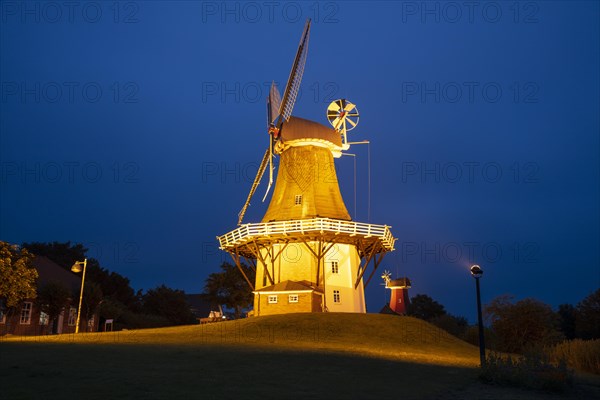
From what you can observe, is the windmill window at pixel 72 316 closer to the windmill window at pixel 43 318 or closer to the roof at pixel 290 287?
the windmill window at pixel 43 318

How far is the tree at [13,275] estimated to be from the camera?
33344 mm

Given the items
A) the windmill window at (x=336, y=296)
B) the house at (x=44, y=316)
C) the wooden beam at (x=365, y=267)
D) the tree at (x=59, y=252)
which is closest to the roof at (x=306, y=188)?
the wooden beam at (x=365, y=267)

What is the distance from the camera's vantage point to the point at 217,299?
186 feet

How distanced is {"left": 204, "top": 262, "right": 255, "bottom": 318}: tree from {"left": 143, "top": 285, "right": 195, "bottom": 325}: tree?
12416 mm

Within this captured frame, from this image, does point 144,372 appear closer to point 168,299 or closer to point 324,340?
point 324,340

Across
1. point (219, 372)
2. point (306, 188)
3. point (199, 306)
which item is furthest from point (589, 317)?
point (199, 306)

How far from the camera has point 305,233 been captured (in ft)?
114

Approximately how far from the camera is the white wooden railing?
113 ft

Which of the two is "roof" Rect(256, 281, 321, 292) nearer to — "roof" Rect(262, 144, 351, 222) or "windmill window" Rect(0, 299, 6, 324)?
"roof" Rect(262, 144, 351, 222)

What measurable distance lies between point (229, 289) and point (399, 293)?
25490mm

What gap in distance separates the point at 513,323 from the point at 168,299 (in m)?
47.0

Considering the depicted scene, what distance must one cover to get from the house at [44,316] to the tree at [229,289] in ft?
41.3

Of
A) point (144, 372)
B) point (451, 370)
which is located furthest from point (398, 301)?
point (144, 372)

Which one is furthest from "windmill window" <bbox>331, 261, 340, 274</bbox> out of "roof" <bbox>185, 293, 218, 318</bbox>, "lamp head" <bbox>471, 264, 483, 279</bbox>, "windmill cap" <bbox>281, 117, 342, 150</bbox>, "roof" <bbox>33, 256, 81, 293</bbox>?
"roof" <bbox>185, 293, 218, 318</bbox>
